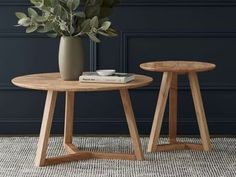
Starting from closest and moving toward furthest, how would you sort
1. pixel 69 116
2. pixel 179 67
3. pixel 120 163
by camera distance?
1. pixel 120 163
2. pixel 179 67
3. pixel 69 116

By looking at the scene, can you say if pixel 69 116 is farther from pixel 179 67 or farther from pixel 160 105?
pixel 179 67

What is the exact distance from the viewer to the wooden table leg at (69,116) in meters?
3.12

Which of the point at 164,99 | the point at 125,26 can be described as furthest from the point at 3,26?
the point at 164,99

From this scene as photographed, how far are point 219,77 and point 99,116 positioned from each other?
686 mm

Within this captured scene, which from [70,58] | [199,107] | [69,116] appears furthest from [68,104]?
[199,107]

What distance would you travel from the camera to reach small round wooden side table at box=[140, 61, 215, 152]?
3029 mm

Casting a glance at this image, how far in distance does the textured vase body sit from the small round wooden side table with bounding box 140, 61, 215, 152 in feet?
1.09

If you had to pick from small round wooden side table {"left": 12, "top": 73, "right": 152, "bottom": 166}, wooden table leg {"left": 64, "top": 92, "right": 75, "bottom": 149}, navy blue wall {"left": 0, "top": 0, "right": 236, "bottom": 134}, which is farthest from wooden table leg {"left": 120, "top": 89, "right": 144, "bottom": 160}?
navy blue wall {"left": 0, "top": 0, "right": 236, "bottom": 134}

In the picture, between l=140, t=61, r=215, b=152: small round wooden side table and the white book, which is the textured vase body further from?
l=140, t=61, r=215, b=152: small round wooden side table

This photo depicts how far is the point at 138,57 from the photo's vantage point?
3465 millimetres

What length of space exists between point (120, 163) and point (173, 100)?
478 mm

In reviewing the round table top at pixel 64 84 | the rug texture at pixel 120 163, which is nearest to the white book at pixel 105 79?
the round table top at pixel 64 84

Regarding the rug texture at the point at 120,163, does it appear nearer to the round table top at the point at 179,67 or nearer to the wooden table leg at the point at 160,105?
the wooden table leg at the point at 160,105

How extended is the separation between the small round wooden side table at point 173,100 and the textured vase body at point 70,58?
332 millimetres
